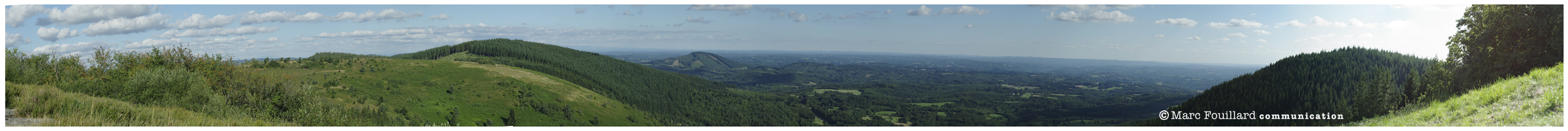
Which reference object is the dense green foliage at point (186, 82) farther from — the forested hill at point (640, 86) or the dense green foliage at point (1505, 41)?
the forested hill at point (640, 86)

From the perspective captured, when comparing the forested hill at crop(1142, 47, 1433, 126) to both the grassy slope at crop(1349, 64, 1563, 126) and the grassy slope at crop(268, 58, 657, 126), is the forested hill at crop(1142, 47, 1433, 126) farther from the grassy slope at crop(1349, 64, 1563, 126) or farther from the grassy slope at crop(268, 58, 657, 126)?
the grassy slope at crop(268, 58, 657, 126)

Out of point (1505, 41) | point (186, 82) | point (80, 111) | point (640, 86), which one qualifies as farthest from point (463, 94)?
point (1505, 41)

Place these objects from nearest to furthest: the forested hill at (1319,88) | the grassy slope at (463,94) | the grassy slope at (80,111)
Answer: the grassy slope at (80,111), the forested hill at (1319,88), the grassy slope at (463,94)

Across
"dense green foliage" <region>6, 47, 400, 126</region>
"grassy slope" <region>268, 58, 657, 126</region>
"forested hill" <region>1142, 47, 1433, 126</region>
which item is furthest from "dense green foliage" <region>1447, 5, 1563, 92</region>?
"grassy slope" <region>268, 58, 657, 126</region>

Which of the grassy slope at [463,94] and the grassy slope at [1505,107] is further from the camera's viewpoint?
the grassy slope at [463,94]

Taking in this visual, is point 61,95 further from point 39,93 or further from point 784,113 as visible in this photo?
point 784,113

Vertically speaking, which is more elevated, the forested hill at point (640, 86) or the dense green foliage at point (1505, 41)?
the dense green foliage at point (1505, 41)

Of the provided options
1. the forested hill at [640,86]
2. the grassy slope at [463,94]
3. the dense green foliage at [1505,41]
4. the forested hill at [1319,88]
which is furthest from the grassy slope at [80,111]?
the forested hill at [640,86]
